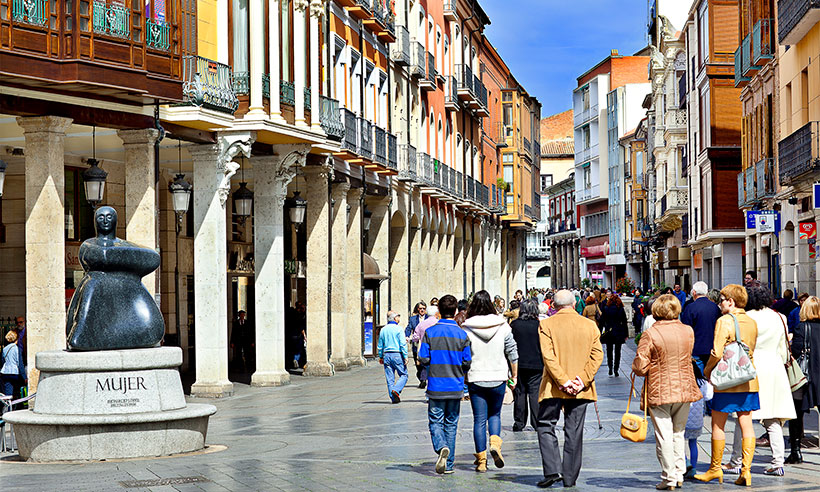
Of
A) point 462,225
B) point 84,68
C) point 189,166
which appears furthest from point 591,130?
point 84,68

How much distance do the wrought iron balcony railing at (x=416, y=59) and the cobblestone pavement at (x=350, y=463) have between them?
20425 mm

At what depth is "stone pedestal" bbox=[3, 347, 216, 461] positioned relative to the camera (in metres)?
12.7

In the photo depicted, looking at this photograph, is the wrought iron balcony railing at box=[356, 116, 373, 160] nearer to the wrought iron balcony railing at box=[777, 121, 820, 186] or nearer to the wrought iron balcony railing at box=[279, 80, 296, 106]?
the wrought iron balcony railing at box=[279, 80, 296, 106]

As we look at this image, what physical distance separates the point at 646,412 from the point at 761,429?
5092mm

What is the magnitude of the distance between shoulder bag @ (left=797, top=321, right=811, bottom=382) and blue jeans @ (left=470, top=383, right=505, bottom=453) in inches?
131

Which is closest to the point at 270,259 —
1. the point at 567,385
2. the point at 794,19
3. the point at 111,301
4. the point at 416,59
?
the point at 111,301

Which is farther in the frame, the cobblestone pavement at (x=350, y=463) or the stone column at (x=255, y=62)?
the stone column at (x=255, y=62)

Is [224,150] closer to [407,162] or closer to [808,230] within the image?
[808,230]

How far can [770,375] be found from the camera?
465 inches

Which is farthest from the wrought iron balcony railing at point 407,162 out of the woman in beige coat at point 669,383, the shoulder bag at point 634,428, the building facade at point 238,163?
the shoulder bag at point 634,428

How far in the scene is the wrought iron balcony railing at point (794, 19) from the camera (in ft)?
81.4

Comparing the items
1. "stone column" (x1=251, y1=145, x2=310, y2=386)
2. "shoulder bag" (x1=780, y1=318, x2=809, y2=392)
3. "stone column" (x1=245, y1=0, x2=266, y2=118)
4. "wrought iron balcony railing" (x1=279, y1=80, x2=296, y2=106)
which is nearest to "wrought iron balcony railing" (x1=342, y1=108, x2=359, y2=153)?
"stone column" (x1=251, y1=145, x2=310, y2=386)

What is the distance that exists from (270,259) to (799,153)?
11.1 meters

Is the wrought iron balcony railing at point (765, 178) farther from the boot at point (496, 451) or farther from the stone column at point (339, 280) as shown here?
the boot at point (496, 451)
